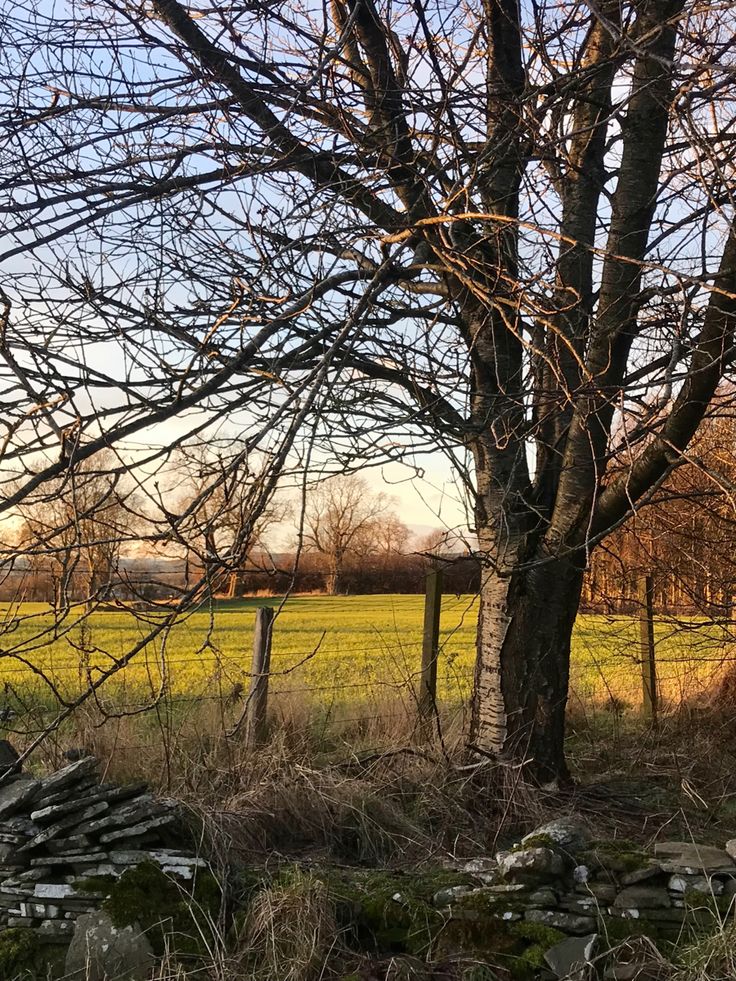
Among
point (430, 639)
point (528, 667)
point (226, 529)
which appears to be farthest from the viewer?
point (430, 639)

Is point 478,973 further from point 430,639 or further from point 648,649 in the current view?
point 648,649

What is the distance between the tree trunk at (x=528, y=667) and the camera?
215 inches

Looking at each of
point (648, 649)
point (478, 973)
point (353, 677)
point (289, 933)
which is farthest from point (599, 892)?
point (353, 677)

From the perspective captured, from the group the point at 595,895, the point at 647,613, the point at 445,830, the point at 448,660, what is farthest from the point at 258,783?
the point at 647,613

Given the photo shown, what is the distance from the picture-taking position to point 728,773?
6.16 metres

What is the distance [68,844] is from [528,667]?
2.96 m

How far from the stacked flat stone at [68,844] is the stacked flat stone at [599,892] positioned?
1.35m

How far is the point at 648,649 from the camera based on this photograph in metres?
8.28

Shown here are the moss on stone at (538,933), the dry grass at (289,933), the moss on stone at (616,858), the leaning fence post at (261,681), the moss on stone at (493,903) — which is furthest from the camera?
the leaning fence post at (261,681)

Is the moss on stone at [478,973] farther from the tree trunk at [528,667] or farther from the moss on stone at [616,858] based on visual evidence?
the tree trunk at [528,667]

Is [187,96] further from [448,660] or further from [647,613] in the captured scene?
[647,613]

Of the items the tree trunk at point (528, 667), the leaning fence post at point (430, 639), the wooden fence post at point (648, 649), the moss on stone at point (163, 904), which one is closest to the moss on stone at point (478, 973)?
the moss on stone at point (163, 904)

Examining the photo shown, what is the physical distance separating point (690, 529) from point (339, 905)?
522cm

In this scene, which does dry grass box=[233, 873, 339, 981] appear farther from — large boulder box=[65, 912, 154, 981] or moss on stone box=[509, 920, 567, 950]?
moss on stone box=[509, 920, 567, 950]
